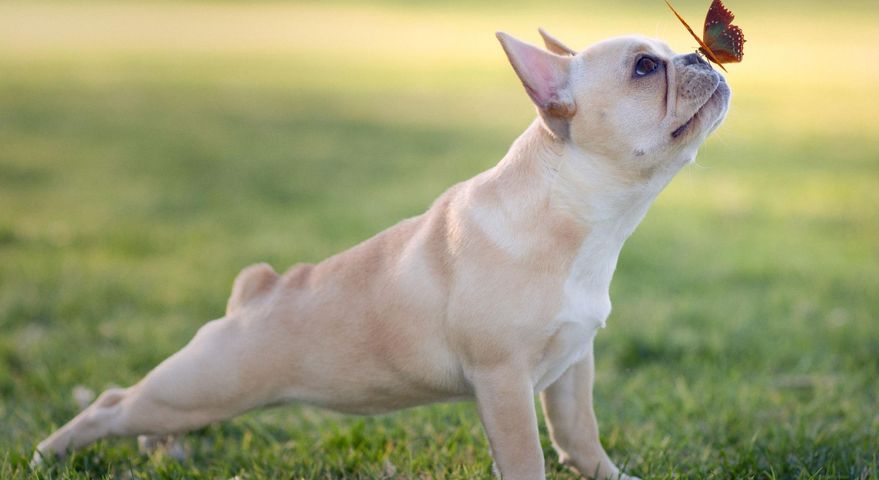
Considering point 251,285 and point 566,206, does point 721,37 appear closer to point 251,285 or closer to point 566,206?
point 566,206

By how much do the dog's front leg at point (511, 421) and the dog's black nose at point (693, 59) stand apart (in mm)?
1194

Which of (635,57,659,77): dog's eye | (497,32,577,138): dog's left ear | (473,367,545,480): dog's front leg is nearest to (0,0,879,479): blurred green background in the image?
(473,367,545,480): dog's front leg

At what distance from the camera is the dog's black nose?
11.4 feet

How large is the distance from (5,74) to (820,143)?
41.5 ft

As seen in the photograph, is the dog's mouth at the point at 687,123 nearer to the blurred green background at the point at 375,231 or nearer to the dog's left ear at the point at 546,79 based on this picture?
the dog's left ear at the point at 546,79

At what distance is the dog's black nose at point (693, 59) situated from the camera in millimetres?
3473

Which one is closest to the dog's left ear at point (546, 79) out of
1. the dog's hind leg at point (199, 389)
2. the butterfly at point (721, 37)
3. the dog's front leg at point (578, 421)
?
the butterfly at point (721, 37)

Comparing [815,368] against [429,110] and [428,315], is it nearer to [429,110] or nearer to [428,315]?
[428,315]

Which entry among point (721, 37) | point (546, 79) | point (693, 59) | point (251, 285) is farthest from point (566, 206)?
point (251, 285)

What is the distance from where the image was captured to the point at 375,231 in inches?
316

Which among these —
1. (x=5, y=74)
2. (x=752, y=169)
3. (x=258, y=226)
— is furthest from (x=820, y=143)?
(x=5, y=74)

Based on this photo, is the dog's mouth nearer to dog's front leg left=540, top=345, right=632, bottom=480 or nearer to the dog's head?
the dog's head

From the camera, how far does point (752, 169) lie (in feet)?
34.4

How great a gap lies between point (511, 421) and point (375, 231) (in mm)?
4748
